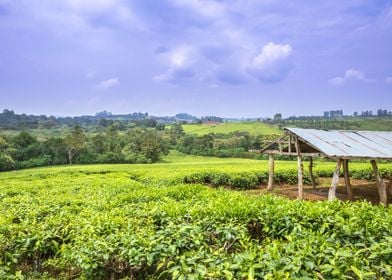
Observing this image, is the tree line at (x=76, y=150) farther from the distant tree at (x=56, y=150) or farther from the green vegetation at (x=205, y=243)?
the green vegetation at (x=205, y=243)

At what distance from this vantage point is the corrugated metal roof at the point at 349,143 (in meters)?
13.2

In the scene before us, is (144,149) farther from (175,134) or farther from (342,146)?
(342,146)

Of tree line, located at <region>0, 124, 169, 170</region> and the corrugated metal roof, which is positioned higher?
the corrugated metal roof

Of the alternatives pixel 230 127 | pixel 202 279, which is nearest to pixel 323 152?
pixel 202 279

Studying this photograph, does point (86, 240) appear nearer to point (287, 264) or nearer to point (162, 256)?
point (162, 256)

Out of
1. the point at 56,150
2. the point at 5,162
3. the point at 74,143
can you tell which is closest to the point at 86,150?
the point at 74,143

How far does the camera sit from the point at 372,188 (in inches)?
Answer: 799

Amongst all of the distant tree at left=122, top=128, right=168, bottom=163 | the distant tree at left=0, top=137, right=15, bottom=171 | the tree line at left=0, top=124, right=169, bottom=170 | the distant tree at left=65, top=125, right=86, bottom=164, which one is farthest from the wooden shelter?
the distant tree at left=65, top=125, right=86, bottom=164

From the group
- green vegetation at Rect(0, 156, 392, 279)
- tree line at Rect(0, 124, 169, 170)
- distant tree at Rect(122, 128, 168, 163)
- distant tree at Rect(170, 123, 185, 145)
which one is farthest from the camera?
distant tree at Rect(170, 123, 185, 145)

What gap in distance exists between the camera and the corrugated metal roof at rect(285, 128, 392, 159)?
13.2 meters


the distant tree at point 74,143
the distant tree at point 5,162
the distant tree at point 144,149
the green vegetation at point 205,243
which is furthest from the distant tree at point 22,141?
the green vegetation at point 205,243

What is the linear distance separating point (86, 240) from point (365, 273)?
11.7 ft

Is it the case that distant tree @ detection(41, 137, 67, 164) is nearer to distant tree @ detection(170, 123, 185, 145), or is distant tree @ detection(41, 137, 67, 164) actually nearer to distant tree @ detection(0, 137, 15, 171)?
distant tree @ detection(0, 137, 15, 171)

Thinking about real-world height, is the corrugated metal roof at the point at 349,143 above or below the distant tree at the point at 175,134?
above
